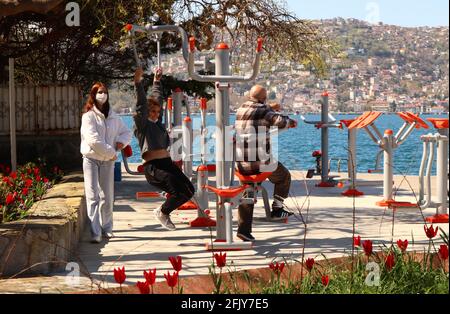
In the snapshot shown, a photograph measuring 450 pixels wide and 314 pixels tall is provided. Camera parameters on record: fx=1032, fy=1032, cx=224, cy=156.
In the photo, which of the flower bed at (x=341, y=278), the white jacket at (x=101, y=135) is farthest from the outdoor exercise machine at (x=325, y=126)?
the flower bed at (x=341, y=278)

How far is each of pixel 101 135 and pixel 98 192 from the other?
0.59 m

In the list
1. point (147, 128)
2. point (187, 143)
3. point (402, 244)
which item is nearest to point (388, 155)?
point (187, 143)

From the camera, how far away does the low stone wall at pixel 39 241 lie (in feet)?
27.2

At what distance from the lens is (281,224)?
1193 cm

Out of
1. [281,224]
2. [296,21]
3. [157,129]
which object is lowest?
[281,224]

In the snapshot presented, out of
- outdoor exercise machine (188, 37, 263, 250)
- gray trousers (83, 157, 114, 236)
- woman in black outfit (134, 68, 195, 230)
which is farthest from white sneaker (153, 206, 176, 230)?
outdoor exercise machine (188, 37, 263, 250)

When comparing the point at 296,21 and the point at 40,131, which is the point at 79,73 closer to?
the point at 40,131

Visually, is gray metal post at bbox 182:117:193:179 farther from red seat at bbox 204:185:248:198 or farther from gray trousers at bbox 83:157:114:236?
red seat at bbox 204:185:248:198

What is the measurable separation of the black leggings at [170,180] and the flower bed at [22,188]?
1.29 metres

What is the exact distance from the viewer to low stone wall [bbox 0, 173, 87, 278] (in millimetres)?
8281

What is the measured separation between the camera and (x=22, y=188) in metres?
12.4
